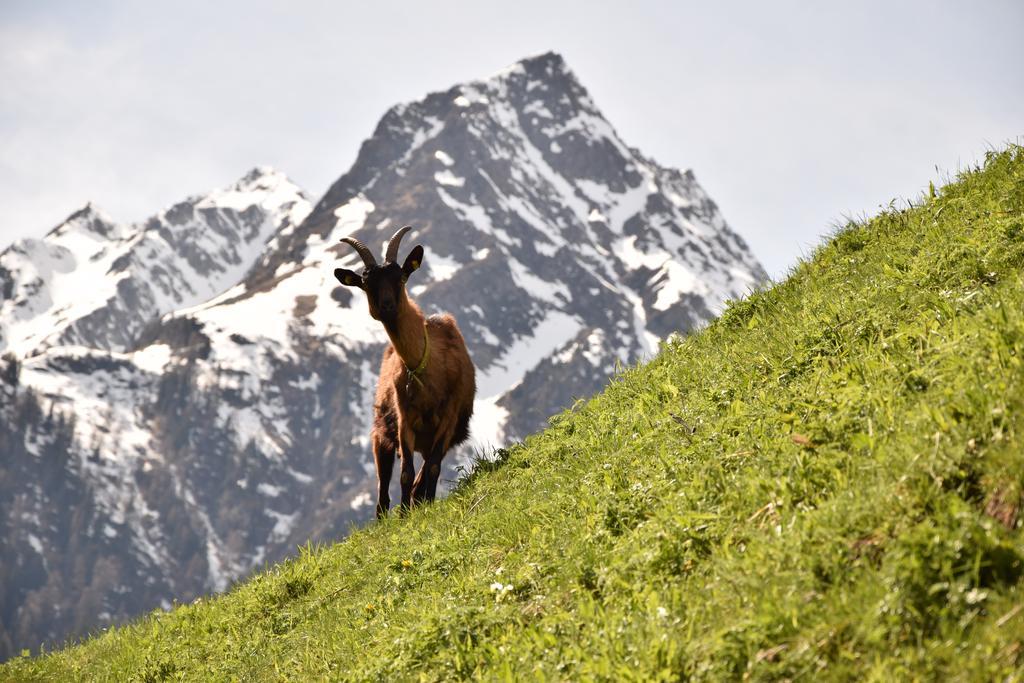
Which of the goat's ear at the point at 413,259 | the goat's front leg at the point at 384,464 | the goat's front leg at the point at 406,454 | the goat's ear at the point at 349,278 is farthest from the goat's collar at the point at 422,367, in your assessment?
the goat's front leg at the point at 384,464

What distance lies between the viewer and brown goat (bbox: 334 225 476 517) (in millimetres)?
12281

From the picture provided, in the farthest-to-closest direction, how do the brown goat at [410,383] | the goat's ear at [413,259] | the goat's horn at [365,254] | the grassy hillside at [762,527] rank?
the goat's ear at [413,259]
the goat's horn at [365,254]
the brown goat at [410,383]
the grassy hillside at [762,527]

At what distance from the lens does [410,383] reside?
12.9m

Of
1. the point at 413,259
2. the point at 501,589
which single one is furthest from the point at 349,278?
the point at 501,589

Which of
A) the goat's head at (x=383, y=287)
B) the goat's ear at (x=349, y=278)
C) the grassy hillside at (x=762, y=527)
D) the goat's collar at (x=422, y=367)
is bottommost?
the grassy hillside at (x=762, y=527)

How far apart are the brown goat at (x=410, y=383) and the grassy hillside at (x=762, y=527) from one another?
2.61m

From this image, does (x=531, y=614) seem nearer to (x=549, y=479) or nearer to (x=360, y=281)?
(x=549, y=479)

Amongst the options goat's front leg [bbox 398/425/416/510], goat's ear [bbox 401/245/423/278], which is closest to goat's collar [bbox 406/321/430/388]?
goat's front leg [bbox 398/425/416/510]

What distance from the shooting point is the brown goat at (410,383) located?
12281mm

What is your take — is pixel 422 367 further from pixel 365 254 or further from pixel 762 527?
pixel 762 527

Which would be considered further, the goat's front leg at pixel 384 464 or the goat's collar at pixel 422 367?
the goat's front leg at pixel 384 464

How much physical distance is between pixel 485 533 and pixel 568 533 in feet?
4.84

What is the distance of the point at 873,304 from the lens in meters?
7.33

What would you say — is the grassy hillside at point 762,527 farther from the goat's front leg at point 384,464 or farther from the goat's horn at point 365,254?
the goat's horn at point 365,254
